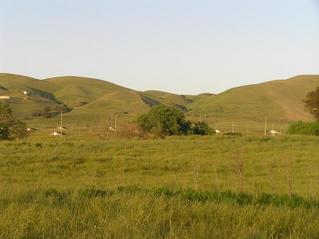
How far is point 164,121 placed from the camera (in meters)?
53.6

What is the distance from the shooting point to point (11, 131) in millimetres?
48750

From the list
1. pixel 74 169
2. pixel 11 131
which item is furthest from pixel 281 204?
pixel 11 131

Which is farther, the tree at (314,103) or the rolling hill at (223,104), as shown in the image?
the rolling hill at (223,104)

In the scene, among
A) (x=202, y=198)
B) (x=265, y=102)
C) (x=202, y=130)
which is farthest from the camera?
(x=265, y=102)

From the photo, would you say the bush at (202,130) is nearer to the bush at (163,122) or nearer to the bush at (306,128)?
the bush at (163,122)

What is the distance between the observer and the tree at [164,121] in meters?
53.3

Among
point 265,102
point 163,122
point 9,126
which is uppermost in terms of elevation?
point 265,102

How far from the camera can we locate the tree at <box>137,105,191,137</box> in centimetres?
5334

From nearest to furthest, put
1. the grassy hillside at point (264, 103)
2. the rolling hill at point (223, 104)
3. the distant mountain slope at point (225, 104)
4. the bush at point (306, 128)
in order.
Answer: the bush at point (306, 128) → the rolling hill at point (223, 104) → the distant mountain slope at point (225, 104) → the grassy hillside at point (264, 103)

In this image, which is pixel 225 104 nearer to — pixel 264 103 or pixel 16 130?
pixel 264 103

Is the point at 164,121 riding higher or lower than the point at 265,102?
lower

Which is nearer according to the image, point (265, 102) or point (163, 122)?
point (163, 122)

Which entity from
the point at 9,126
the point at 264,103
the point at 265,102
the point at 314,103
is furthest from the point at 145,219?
the point at 265,102

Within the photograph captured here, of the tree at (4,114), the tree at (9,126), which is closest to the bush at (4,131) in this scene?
the tree at (9,126)
